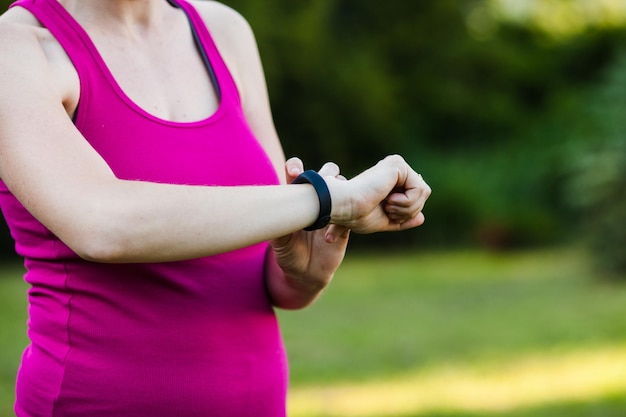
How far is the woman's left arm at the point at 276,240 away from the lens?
1954mm

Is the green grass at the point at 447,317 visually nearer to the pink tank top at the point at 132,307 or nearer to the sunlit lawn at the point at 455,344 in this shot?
the sunlit lawn at the point at 455,344

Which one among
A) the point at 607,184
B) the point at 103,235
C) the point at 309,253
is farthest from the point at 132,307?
the point at 607,184

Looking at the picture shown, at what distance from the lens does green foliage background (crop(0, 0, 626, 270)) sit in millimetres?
15922

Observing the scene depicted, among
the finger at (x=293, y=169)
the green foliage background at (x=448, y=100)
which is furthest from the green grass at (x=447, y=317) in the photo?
the finger at (x=293, y=169)

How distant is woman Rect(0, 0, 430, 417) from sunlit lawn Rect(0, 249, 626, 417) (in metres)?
3.83

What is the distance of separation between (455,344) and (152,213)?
6.62 meters

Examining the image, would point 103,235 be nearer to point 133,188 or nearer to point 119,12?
point 133,188

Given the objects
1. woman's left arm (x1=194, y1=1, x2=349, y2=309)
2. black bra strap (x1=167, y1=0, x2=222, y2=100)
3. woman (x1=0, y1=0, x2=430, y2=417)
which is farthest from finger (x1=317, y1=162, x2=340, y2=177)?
black bra strap (x1=167, y1=0, x2=222, y2=100)

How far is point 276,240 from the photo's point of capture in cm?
190

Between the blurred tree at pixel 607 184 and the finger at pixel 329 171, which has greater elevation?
the blurred tree at pixel 607 184

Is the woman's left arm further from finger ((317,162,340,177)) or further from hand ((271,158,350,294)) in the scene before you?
finger ((317,162,340,177))

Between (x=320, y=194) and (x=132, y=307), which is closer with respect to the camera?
(x=320, y=194)

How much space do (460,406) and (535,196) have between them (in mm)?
11254

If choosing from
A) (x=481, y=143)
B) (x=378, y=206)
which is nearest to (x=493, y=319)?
(x=378, y=206)
